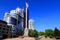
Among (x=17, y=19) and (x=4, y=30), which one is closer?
(x=4, y=30)

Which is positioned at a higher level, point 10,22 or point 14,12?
point 14,12

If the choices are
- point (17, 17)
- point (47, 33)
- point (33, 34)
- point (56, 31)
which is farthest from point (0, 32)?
point (17, 17)

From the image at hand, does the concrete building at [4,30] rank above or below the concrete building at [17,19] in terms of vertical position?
below

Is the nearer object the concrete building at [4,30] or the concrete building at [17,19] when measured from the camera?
the concrete building at [4,30]

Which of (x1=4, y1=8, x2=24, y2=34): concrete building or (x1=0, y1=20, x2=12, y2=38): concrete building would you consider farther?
(x1=4, y1=8, x2=24, y2=34): concrete building

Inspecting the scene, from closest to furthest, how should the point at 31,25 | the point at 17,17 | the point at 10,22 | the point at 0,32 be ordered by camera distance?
1. the point at 0,32
2. the point at 10,22
3. the point at 17,17
4. the point at 31,25

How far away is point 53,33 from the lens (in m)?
74.5

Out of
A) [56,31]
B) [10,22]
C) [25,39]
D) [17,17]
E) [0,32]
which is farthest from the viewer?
[17,17]

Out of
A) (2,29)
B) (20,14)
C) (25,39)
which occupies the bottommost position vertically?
(25,39)

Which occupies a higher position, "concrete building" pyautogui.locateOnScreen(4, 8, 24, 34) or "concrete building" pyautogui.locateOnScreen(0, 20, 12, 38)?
"concrete building" pyautogui.locateOnScreen(4, 8, 24, 34)

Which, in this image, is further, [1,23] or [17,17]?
[17,17]

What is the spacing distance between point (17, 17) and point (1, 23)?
42.0 m

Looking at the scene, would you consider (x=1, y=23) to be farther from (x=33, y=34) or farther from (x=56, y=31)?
(x=56, y=31)

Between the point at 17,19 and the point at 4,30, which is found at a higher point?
the point at 17,19
